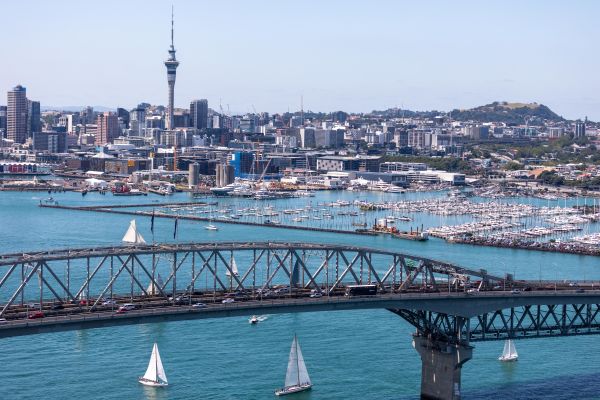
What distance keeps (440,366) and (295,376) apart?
2002 millimetres

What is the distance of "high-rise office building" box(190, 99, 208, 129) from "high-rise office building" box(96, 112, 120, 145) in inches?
324

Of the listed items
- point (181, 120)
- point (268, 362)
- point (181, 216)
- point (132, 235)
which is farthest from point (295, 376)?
point (181, 120)

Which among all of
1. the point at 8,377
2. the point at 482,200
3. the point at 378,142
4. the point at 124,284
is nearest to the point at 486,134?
the point at 378,142

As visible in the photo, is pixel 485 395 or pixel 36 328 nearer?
pixel 36 328

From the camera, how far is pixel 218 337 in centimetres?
1798

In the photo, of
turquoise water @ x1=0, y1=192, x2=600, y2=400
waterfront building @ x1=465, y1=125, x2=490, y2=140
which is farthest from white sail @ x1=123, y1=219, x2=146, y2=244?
waterfront building @ x1=465, y1=125, x2=490, y2=140

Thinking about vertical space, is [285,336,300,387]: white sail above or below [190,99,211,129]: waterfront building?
below

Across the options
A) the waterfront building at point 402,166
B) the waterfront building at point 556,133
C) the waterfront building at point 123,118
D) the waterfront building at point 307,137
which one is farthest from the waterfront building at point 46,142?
the waterfront building at point 556,133

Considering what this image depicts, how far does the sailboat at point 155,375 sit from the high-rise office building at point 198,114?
7727cm

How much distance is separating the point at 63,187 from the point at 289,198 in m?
11.6

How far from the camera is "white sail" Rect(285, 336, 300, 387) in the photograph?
15.1 metres

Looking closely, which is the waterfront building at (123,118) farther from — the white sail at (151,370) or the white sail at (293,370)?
the white sail at (293,370)

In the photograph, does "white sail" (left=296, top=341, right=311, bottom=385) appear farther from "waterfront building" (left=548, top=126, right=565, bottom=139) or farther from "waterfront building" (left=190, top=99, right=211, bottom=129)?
"waterfront building" (left=548, top=126, right=565, bottom=139)

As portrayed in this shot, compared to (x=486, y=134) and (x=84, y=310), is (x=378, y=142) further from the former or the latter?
(x=84, y=310)
